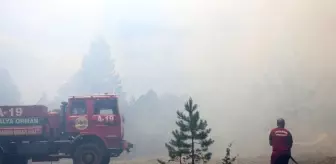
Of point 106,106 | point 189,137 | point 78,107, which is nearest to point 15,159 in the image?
point 78,107

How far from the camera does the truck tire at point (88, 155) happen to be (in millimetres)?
18609

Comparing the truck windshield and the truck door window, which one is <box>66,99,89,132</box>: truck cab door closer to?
the truck door window

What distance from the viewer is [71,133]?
63.4 feet

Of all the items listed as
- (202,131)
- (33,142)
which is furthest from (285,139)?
(33,142)

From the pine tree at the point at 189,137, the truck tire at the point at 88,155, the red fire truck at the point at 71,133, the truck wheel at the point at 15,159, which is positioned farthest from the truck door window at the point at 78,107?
the pine tree at the point at 189,137

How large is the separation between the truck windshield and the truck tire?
1.47 m

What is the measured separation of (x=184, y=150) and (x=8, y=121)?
912 centimetres

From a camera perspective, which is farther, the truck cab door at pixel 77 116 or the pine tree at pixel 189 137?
the truck cab door at pixel 77 116

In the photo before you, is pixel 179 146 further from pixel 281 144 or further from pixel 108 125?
pixel 108 125

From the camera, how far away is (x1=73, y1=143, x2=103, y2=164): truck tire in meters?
18.6

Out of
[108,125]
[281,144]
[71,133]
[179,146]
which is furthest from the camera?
[71,133]

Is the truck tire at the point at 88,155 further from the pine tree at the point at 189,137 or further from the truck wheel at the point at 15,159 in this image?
the pine tree at the point at 189,137

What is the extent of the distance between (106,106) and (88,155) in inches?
82.7

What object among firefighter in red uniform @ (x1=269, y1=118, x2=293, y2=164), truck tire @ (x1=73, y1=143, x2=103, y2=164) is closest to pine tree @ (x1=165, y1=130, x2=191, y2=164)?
firefighter in red uniform @ (x1=269, y1=118, x2=293, y2=164)
